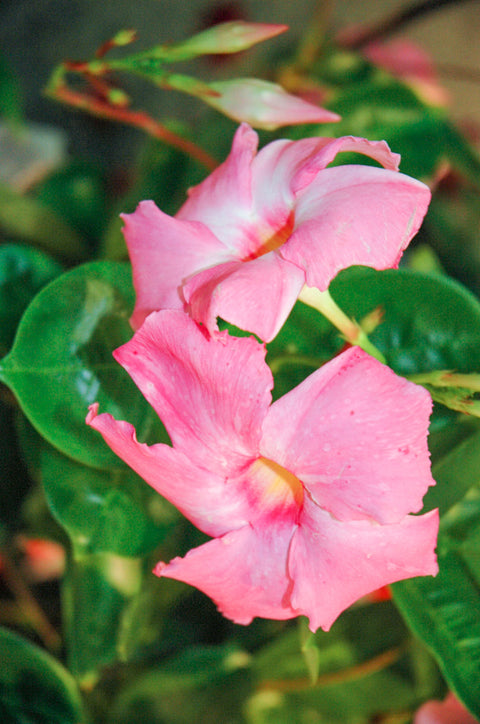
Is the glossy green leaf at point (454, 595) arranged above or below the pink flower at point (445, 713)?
above

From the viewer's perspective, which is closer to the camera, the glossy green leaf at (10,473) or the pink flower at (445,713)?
the pink flower at (445,713)

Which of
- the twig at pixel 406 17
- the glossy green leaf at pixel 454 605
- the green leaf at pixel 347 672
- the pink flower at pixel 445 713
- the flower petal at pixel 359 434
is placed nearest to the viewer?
the flower petal at pixel 359 434

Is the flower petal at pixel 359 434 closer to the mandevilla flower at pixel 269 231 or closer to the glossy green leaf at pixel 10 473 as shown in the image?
the mandevilla flower at pixel 269 231

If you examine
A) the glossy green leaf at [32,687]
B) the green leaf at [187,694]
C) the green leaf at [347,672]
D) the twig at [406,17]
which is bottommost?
the green leaf at [347,672]

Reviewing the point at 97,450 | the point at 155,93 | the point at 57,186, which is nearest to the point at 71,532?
the point at 97,450

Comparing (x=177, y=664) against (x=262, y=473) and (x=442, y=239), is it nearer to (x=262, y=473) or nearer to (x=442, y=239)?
(x=262, y=473)

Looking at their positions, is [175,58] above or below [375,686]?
above

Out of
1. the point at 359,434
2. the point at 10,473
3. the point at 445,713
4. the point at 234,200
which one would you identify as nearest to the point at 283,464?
the point at 359,434

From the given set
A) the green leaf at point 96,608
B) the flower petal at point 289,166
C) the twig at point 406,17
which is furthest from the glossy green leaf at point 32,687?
the twig at point 406,17
